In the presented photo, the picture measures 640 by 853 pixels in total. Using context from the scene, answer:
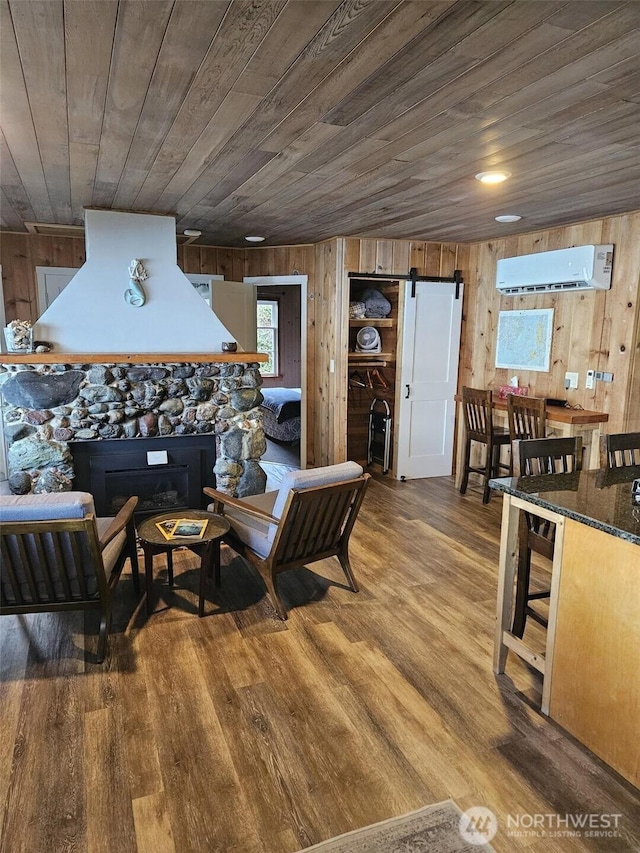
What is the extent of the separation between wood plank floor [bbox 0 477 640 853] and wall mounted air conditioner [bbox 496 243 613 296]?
270 cm

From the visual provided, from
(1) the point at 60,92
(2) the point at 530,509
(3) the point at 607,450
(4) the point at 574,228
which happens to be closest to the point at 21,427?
(1) the point at 60,92

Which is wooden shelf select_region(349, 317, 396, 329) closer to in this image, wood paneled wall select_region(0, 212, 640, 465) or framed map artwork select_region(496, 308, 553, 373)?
wood paneled wall select_region(0, 212, 640, 465)

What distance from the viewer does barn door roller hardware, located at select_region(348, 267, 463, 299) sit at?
5.33 metres

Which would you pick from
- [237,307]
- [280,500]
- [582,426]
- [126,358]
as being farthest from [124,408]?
[582,426]

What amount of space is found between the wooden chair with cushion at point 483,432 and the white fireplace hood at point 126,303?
7.72ft

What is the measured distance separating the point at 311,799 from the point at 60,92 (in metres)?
2.74

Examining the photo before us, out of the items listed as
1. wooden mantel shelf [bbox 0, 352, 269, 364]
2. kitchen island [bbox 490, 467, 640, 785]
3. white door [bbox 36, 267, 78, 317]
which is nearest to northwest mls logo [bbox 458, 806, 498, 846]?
kitchen island [bbox 490, 467, 640, 785]

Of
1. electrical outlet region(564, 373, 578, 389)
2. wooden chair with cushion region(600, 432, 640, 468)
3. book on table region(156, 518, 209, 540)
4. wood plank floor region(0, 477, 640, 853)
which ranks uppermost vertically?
electrical outlet region(564, 373, 578, 389)

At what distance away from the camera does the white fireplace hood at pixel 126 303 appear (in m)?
3.89

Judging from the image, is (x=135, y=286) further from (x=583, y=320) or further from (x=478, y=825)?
(x=478, y=825)

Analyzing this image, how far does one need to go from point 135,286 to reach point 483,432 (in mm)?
3294

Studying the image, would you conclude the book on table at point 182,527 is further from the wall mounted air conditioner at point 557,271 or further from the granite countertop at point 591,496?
the wall mounted air conditioner at point 557,271

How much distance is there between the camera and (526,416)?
4496mm

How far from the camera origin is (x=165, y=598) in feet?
10.5
